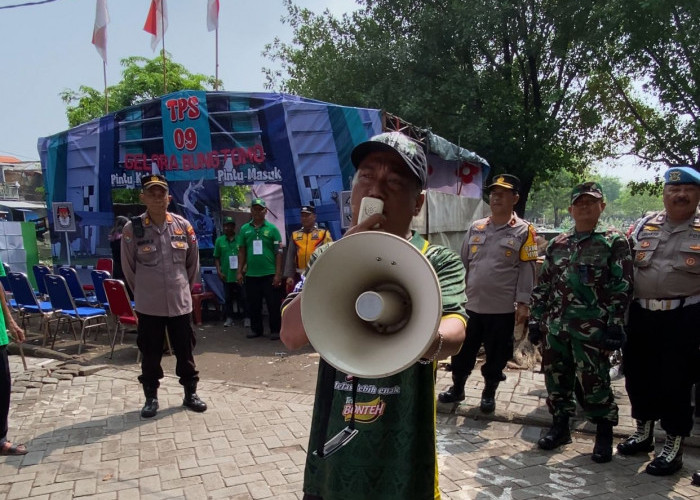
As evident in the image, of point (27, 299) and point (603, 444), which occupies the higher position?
point (27, 299)

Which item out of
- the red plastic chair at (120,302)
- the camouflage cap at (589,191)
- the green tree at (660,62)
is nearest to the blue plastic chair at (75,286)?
the red plastic chair at (120,302)

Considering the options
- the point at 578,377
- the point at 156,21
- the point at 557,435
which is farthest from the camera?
the point at 156,21

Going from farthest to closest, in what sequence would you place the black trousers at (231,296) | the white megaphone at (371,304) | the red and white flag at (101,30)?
the red and white flag at (101,30) < the black trousers at (231,296) < the white megaphone at (371,304)

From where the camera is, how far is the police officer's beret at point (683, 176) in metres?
3.32

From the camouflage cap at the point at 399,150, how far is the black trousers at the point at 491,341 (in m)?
3.10

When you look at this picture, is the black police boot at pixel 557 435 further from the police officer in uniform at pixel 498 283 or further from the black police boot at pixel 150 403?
the black police boot at pixel 150 403

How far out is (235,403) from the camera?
4684mm

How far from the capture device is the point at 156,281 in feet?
14.0

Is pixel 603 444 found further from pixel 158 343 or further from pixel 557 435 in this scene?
pixel 158 343

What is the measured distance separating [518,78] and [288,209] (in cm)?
1198

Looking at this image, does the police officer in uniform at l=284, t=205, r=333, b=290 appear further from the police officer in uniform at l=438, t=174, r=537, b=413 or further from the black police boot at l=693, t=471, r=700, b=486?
the black police boot at l=693, t=471, r=700, b=486

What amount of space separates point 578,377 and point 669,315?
759mm

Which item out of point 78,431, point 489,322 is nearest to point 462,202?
point 489,322

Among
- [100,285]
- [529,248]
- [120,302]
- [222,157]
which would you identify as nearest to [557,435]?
[529,248]
